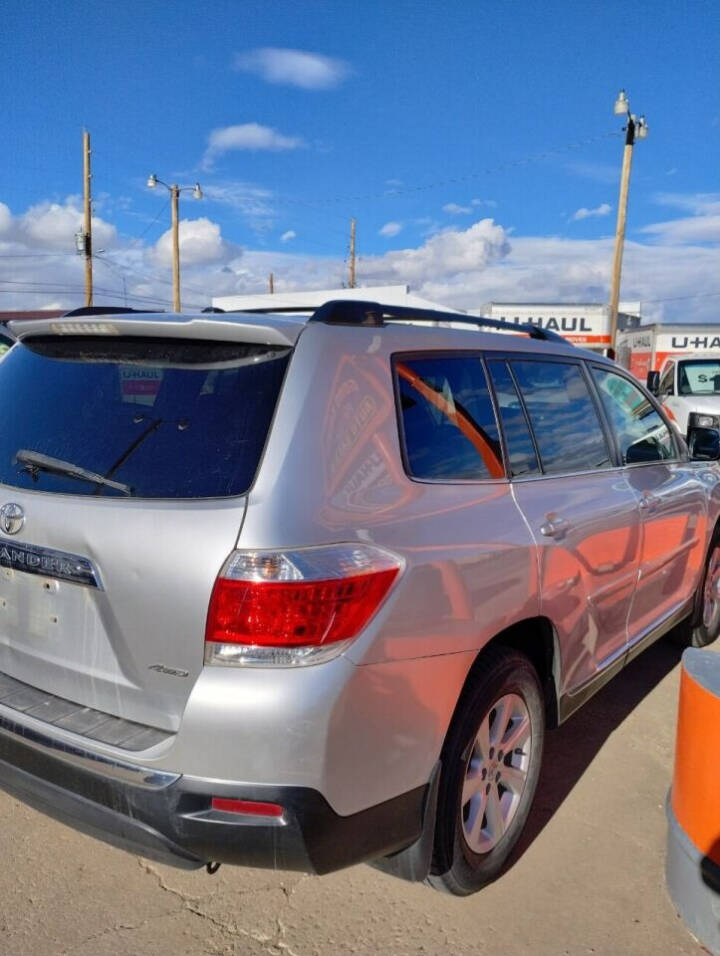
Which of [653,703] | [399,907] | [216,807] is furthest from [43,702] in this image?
[653,703]

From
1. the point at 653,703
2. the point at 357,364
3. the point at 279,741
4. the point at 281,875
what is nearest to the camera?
the point at 279,741

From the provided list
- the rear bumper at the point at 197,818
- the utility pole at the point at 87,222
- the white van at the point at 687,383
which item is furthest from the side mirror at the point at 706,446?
the utility pole at the point at 87,222

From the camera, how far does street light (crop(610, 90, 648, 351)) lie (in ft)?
65.1

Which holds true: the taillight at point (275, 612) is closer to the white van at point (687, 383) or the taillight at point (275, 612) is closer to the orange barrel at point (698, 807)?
the orange barrel at point (698, 807)

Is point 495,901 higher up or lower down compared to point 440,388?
lower down

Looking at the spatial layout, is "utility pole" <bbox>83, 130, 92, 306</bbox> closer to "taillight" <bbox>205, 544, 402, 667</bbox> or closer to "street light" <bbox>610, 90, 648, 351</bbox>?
"street light" <bbox>610, 90, 648, 351</bbox>

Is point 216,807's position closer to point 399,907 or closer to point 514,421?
point 399,907

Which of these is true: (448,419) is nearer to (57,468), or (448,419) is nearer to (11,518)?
(57,468)

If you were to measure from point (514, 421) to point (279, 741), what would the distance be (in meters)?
1.56

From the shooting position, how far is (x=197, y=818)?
1.92m

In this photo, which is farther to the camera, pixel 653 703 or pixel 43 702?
pixel 653 703

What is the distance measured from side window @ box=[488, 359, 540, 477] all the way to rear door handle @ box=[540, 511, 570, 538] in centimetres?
19

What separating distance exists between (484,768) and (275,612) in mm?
1063

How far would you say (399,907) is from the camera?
2.51 m
